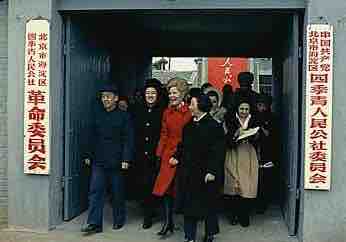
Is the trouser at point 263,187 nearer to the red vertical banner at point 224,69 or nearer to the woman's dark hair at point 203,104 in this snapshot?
the woman's dark hair at point 203,104

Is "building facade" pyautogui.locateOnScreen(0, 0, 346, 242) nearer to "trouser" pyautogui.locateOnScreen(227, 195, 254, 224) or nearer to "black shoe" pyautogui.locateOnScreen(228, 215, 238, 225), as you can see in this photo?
"trouser" pyautogui.locateOnScreen(227, 195, 254, 224)

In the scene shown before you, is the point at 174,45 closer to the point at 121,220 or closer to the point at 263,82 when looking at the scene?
the point at 121,220

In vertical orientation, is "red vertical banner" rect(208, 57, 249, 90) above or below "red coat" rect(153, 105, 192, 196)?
above

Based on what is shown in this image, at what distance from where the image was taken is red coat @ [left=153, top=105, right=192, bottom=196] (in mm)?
7496

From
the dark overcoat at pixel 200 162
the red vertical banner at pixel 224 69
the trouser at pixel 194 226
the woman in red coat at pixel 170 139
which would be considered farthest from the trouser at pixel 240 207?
the red vertical banner at pixel 224 69

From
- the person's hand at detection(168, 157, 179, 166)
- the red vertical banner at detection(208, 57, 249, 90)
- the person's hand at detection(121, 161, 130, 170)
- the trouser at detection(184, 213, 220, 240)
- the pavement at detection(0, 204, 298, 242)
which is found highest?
the red vertical banner at detection(208, 57, 249, 90)

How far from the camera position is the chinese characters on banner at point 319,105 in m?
6.95

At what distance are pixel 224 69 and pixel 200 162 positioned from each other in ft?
72.5

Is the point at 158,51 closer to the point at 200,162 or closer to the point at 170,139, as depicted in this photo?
the point at 170,139

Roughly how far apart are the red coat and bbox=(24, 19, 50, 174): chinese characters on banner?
1.35 metres

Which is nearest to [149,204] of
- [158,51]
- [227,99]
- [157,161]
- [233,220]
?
[157,161]

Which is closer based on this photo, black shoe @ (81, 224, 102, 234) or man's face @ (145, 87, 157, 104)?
black shoe @ (81, 224, 102, 234)

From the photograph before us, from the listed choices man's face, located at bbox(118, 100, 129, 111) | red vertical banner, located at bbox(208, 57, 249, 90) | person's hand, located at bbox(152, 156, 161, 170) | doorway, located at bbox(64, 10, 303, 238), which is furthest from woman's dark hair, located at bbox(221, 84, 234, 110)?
red vertical banner, located at bbox(208, 57, 249, 90)

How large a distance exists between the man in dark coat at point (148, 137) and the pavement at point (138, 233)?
1.17 feet
